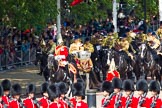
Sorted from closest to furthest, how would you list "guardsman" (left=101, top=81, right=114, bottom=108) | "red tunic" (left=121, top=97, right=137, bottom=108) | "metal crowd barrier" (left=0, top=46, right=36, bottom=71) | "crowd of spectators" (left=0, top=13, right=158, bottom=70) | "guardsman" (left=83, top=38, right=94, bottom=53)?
"red tunic" (left=121, top=97, right=137, bottom=108) < "guardsman" (left=101, top=81, right=114, bottom=108) < "guardsman" (left=83, top=38, right=94, bottom=53) < "metal crowd barrier" (left=0, top=46, right=36, bottom=71) < "crowd of spectators" (left=0, top=13, right=158, bottom=70)

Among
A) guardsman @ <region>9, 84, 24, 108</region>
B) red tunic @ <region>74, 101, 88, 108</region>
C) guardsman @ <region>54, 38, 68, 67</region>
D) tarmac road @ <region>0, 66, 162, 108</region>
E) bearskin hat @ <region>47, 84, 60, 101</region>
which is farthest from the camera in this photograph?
tarmac road @ <region>0, 66, 162, 108</region>

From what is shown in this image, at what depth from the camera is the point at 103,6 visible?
4512 cm

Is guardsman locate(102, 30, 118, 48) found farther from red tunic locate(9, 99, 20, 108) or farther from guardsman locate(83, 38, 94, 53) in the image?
red tunic locate(9, 99, 20, 108)

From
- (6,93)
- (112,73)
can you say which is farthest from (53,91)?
(112,73)

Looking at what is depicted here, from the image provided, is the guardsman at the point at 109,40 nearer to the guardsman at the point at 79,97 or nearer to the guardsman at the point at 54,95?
the guardsman at the point at 79,97

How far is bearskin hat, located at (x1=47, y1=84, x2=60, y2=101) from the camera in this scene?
771 inches

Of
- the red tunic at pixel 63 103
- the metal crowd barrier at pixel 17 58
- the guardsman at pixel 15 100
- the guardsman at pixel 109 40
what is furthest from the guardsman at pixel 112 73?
the metal crowd barrier at pixel 17 58

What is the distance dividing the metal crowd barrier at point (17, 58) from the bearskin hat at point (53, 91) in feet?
52.2

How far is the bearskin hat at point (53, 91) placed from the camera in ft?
64.3

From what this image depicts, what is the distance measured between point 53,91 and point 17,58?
18.2 meters

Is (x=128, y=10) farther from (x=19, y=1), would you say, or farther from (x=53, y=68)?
(x=53, y=68)

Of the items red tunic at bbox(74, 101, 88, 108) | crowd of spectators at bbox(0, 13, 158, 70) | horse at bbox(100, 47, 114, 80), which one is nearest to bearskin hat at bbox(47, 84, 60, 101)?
red tunic at bbox(74, 101, 88, 108)

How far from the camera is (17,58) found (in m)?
38.0

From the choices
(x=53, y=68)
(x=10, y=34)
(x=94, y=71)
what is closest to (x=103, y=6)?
(x=10, y=34)
